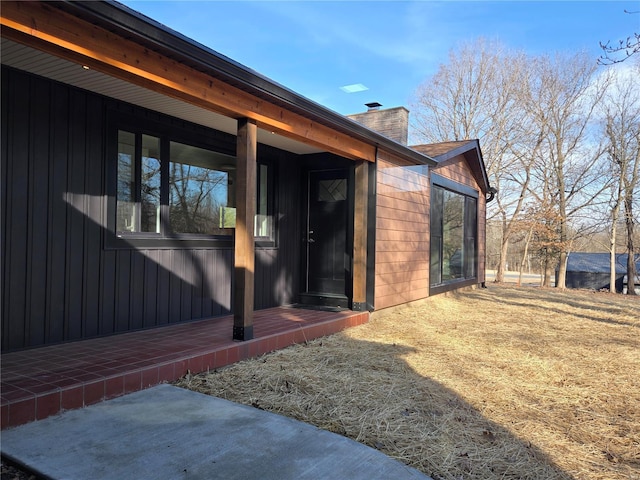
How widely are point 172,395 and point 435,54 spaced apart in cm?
1976

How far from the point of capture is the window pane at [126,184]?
4.16m

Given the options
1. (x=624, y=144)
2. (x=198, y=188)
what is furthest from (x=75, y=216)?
(x=624, y=144)

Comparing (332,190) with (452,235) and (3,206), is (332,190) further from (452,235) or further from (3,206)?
(3,206)

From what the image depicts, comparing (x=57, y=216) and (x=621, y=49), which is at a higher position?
(x=621, y=49)

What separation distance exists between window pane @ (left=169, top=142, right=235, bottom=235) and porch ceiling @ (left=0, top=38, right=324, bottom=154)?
373mm

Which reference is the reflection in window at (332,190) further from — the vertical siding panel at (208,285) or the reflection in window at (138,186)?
the reflection in window at (138,186)

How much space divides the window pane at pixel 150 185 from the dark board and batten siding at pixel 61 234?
26 cm

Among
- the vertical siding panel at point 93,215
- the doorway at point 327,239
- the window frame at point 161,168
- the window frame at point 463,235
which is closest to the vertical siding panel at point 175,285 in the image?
the window frame at point 161,168

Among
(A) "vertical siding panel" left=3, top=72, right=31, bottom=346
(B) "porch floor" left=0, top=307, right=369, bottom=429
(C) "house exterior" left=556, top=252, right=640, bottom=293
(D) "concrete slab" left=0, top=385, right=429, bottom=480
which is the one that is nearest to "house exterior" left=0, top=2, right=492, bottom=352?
(A) "vertical siding panel" left=3, top=72, right=31, bottom=346

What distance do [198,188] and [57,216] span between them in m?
1.66

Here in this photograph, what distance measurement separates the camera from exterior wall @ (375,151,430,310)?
6160 millimetres

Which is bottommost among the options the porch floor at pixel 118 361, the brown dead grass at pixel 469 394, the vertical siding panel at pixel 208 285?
the brown dead grass at pixel 469 394

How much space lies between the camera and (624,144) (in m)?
15.9

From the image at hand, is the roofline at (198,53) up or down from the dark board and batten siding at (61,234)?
up
